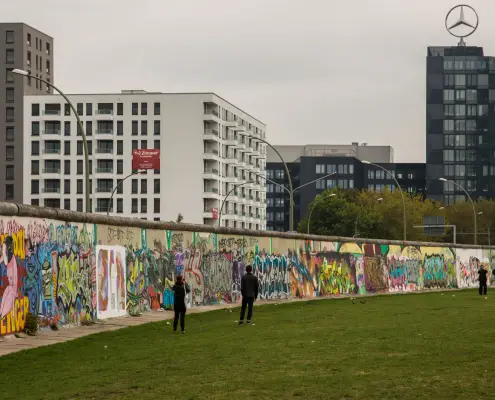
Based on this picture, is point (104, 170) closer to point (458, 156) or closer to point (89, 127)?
point (89, 127)

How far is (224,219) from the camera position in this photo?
153 metres

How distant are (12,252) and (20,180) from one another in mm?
131386

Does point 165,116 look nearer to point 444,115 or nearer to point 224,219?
point 224,219

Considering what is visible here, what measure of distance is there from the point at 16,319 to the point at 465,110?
563 ft

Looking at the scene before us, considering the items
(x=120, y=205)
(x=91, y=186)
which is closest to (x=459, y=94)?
(x=120, y=205)

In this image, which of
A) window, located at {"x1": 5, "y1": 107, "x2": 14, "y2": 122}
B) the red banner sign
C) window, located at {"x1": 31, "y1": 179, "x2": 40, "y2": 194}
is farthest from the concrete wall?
window, located at {"x1": 5, "y1": 107, "x2": 14, "y2": 122}

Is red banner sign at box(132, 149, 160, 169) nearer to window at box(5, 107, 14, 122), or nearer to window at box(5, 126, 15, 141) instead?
window at box(5, 126, 15, 141)

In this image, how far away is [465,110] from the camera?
188 meters

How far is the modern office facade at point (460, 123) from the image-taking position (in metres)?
187

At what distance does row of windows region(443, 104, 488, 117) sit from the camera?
614 feet

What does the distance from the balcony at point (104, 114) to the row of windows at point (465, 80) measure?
67.3 meters

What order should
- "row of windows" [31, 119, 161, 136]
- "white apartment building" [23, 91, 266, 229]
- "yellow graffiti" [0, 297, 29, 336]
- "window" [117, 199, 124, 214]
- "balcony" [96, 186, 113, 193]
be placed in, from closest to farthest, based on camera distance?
"yellow graffiti" [0, 297, 29, 336] → "window" [117, 199, 124, 214] → "balcony" [96, 186, 113, 193] → "white apartment building" [23, 91, 266, 229] → "row of windows" [31, 119, 161, 136]

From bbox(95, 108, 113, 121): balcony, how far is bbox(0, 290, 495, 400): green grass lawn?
12408 cm

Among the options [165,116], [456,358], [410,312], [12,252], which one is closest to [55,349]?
[12,252]
